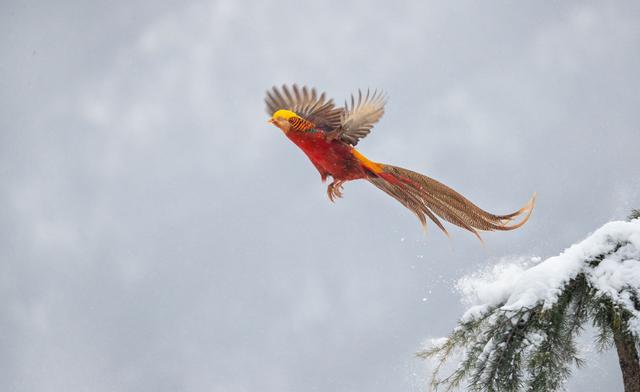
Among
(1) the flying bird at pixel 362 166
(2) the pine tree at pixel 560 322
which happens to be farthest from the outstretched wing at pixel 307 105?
(2) the pine tree at pixel 560 322

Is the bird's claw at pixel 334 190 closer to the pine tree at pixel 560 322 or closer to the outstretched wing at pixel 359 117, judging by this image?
the outstretched wing at pixel 359 117

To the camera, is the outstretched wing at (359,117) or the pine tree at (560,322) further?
the pine tree at (560,322)

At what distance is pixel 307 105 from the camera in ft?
13.4

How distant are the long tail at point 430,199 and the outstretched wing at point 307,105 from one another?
0.42 m

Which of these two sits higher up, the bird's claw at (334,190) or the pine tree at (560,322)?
the bird's claw at (334,190)

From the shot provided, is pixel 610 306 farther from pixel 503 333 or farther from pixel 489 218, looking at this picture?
pixel 489 218

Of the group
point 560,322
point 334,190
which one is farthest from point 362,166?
point 560,322

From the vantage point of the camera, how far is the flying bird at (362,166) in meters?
3.64

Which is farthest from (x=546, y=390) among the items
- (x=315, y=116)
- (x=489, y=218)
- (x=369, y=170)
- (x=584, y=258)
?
(x=315, y=116)

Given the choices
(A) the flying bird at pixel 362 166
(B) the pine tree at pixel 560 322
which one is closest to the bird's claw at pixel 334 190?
(A) the flying bird at pixel 362 166

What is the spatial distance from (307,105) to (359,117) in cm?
39

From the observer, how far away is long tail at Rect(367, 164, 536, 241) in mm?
3631

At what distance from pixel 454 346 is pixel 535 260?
42.8 inches

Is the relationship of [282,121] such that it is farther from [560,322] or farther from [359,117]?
[560,322]
